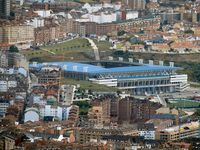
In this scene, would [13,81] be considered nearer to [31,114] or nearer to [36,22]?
[31,114]

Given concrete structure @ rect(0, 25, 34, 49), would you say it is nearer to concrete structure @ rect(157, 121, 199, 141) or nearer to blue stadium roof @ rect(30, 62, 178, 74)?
blue stadium roof @ rect(30, 62, 178, 74)

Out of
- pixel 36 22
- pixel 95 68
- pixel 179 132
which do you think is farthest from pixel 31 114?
pixel 36 22

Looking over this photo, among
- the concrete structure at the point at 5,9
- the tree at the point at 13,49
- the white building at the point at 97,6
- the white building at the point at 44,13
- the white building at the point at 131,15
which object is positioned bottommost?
→ the white building at the point at 131,15

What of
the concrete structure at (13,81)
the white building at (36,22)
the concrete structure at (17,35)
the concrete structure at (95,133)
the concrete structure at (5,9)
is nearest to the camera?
the concrete structure at (95,133)

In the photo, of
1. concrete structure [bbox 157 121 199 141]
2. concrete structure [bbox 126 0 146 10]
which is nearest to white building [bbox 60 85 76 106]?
concrete structure [bbox 157 121 199 141]

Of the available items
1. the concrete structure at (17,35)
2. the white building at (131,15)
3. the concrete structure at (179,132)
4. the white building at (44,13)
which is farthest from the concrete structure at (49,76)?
the white building at (131,15)

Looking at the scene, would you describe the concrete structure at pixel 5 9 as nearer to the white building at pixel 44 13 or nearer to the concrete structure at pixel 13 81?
the white building at pixel 44 13
